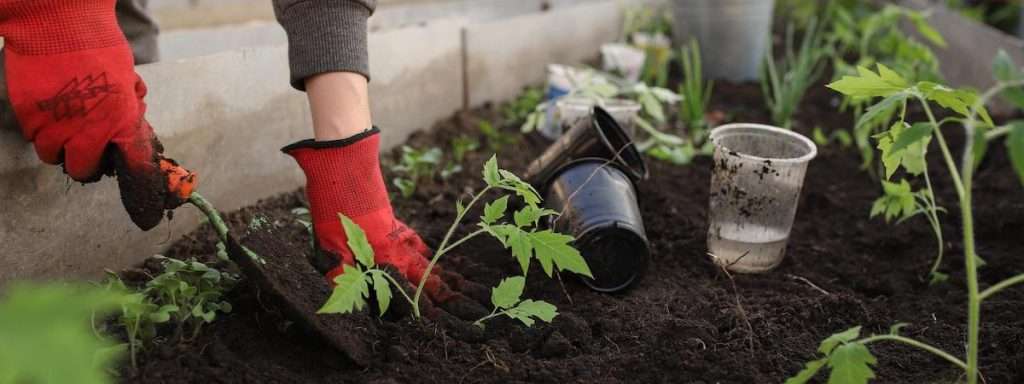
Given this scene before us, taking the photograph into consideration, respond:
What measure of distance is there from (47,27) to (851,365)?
1.35 m

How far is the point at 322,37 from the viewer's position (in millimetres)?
1621

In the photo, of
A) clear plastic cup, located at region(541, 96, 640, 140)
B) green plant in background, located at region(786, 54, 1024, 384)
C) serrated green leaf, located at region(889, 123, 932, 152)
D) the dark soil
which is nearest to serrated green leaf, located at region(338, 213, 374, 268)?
the dark soil

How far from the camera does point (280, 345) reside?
144 cm

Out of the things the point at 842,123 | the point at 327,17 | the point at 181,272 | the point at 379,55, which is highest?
the point at 327,17

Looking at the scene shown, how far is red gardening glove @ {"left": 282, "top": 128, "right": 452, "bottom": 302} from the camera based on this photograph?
1.57 meters

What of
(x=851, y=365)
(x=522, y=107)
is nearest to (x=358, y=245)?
(x=851, y=365)

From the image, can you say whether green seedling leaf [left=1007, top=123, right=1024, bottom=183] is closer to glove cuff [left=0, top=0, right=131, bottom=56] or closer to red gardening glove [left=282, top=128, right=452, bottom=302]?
red gardening glove [left=282, top=128, right=452, bottom=302]

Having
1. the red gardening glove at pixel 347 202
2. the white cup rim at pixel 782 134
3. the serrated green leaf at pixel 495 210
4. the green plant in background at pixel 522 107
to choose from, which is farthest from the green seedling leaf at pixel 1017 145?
the green plant in background at pixel 522 107

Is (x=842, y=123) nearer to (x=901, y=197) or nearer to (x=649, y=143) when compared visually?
(x=649, y=143)

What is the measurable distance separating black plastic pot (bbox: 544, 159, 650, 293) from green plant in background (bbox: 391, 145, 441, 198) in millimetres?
575

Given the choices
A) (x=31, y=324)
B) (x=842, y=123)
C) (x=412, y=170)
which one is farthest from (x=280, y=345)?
(x=842, y=123)

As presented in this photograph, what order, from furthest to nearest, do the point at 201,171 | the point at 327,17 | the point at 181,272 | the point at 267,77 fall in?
the point at 267,77
the point at 201,171
the point at 327,17
the point at 181,272

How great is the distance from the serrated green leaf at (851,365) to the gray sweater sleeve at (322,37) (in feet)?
3.41

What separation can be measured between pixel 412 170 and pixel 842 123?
1.81m
